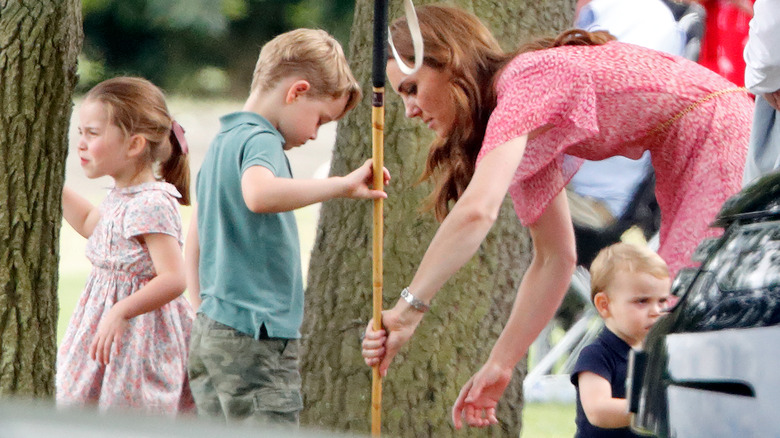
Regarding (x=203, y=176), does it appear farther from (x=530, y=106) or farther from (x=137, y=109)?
(x=530, y=106)

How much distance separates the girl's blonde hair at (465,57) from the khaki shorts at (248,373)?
0.78 metres

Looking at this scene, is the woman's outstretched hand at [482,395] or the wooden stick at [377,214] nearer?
the wooden stick at [377,214]

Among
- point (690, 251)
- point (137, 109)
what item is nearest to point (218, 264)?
point (137, 109)

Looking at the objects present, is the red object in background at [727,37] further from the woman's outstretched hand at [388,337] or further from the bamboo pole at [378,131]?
the woman's outstretched hand at [388,337]

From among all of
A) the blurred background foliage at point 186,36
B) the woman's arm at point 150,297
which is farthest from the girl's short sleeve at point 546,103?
the blurred background foliage at point 186,36

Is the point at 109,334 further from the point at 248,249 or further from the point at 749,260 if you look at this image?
the point at 749,260

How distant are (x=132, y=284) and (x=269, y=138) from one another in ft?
2.88

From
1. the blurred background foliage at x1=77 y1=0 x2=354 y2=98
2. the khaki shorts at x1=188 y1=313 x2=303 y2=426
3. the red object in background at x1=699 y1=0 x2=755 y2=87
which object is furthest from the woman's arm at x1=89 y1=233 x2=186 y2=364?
the blurred background foliage at x1=77 y1=0 x2=354 y2=98

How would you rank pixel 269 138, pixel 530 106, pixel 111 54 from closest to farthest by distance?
pixel 530 106 < pixel 269 138 < pixel 111 54

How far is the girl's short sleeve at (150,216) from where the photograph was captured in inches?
173

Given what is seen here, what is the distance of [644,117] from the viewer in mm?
3629

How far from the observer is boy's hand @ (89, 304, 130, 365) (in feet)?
14.0

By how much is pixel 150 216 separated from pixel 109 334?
1.34 feet

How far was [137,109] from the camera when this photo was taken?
466cm
